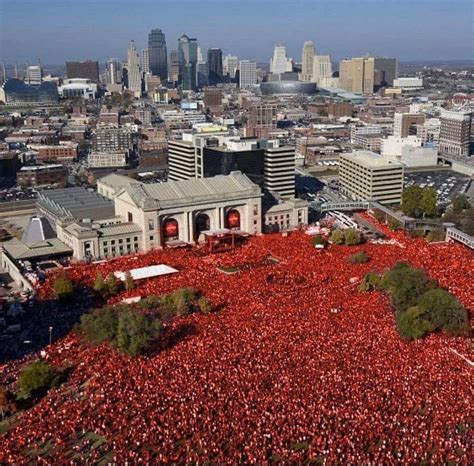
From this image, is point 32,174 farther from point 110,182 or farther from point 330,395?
point 330,395

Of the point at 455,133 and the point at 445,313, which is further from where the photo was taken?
the point at 455,133

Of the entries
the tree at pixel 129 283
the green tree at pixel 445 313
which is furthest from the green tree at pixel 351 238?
the tree at pixel 129 283

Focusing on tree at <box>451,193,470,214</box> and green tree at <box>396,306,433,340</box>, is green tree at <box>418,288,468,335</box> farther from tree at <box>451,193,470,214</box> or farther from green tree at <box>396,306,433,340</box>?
tree at <box>451,193,470,214</box>

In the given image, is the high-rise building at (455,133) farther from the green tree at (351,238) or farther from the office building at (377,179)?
the green tree at (351,238)

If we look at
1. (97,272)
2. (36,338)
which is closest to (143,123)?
(97,272)

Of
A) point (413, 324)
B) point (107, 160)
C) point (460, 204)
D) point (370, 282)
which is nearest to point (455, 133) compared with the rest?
point (460, 204)

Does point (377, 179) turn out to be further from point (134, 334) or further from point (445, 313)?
point (134, 334)
